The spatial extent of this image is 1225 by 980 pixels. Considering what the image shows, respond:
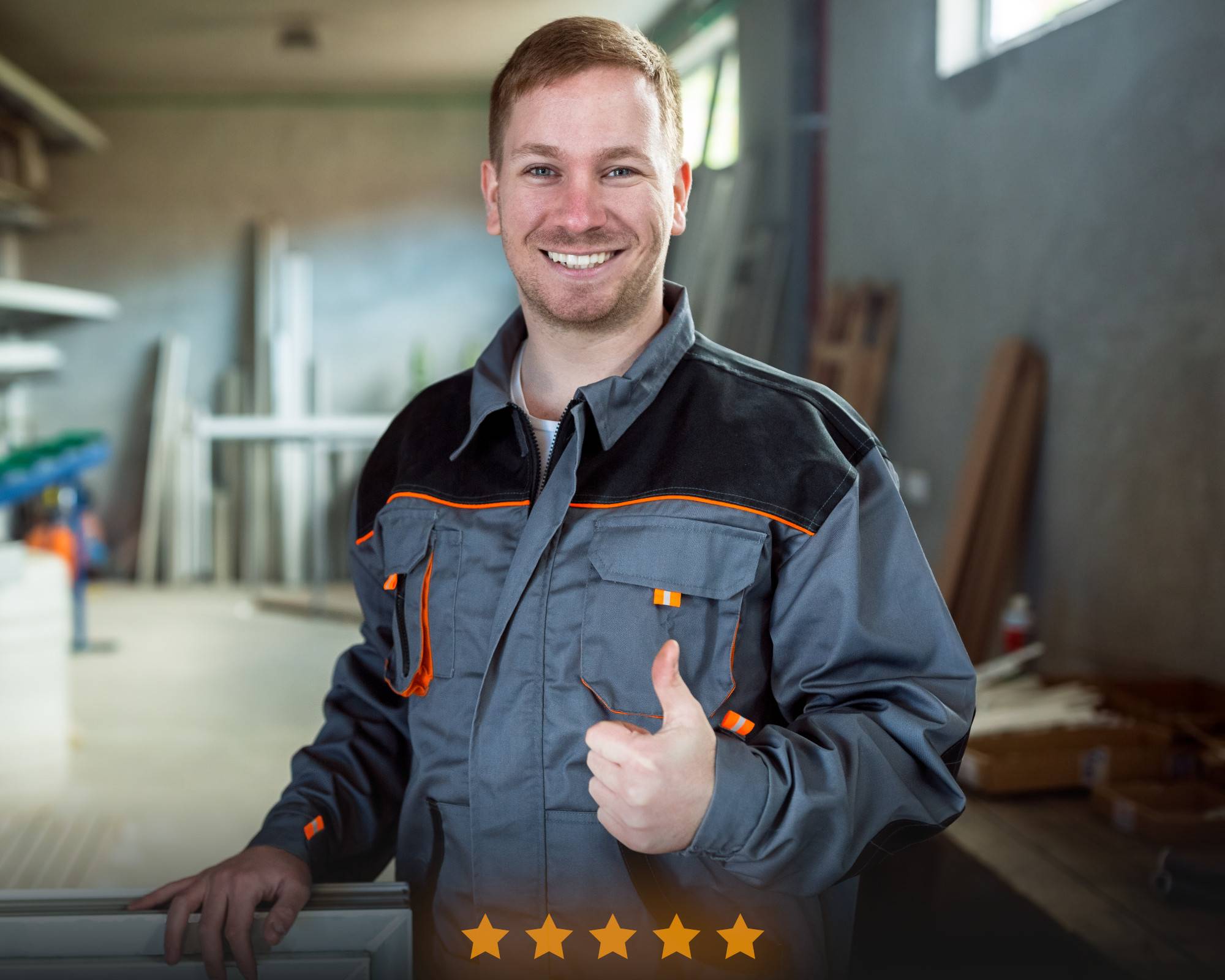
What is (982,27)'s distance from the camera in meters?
3.34

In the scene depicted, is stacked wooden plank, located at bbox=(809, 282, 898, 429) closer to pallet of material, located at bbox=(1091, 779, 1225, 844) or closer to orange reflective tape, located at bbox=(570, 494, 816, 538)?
pallet of material, located at bbox=(1091, 779, 1225, 844)

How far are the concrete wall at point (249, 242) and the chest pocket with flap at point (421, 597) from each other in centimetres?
398

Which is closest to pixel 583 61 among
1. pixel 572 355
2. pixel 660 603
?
pixel 572 355

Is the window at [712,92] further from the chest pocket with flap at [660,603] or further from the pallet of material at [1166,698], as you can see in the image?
the chest pocket with flap at [660,603]

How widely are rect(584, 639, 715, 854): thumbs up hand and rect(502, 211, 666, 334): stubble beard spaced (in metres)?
0.41

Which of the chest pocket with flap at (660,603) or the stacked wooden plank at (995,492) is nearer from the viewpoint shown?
the chest pocket with flap at (660,603)

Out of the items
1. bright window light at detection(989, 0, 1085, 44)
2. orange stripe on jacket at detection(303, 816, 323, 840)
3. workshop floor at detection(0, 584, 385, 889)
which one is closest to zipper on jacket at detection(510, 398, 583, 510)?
orange stripe on jacket at detection(303, 816, 323, 840)

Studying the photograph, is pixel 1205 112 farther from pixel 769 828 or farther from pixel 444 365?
pixel 444 365

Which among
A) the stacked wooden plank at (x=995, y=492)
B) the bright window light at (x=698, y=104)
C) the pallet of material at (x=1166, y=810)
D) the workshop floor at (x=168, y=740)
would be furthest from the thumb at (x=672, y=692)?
the bright window light at (x=698, y=104)

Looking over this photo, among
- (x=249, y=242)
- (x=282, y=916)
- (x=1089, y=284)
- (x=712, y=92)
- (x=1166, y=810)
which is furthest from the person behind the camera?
(x=249, y=242)

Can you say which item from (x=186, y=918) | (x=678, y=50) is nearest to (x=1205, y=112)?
(x=678, y=50)

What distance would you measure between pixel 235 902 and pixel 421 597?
30cm

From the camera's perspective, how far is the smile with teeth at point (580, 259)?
1.01 metres

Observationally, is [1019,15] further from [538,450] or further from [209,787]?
[209,787]
